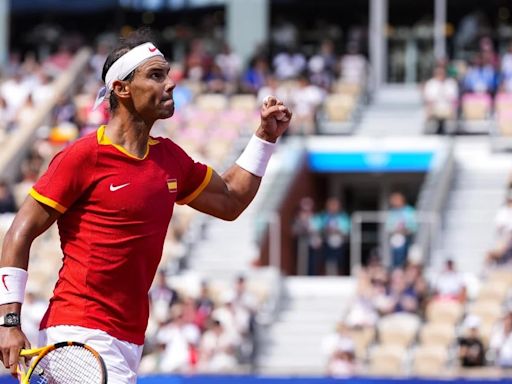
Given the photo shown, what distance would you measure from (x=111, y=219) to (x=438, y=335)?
11.0m

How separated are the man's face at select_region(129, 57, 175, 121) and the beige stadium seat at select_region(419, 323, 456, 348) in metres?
10.7

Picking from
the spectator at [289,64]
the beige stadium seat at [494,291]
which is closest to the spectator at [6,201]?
the spectator at [289,64]

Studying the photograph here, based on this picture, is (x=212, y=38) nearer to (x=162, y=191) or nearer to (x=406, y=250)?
(x=406, y=250)

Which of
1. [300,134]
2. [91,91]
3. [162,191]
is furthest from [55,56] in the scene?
[162,191]

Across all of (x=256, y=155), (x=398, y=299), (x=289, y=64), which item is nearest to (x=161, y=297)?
(x=398, y=299)

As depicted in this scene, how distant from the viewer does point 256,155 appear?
6.99 m

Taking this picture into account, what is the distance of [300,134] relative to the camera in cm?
2355

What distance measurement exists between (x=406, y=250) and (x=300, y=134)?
4.51 metres

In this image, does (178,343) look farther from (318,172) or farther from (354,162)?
(318,172)

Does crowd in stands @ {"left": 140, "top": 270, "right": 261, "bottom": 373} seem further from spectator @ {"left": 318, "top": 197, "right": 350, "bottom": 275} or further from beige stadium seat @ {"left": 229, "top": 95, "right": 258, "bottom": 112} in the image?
beige stadium seat @ {"left": 229, "top": 95, "right": 258, "bottom": 112}

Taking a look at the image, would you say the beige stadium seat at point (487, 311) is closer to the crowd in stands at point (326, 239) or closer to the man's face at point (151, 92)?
the crowd in stands at point (326, 239)

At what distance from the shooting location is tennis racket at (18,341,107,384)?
235 inches

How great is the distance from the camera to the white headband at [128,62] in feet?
21.0

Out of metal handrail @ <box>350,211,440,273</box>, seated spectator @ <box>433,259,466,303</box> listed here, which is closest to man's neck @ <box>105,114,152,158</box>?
seated spectator @ <box>433,259,466,303</box>
